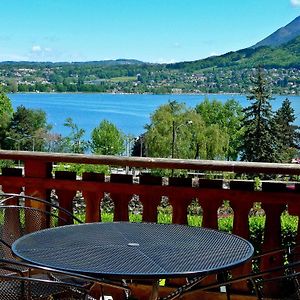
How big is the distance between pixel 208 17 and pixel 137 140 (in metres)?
45.2

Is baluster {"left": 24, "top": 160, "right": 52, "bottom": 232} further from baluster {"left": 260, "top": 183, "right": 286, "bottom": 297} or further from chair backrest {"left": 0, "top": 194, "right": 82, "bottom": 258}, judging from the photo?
baluster {"left": 260, "top": 183, "right": 286, "bottom": 297}

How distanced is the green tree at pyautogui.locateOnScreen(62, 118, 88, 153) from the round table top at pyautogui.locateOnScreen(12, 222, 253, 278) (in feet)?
122

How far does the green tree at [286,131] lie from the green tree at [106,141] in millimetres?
12161

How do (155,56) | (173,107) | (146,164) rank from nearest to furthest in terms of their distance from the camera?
(146,164), (173,107), (155,56)

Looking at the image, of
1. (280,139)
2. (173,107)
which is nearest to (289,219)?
(280,139)

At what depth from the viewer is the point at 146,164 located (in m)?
3.22

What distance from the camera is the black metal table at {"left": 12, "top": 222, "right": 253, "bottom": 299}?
1.92m

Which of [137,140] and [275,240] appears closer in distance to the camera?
[275,240]

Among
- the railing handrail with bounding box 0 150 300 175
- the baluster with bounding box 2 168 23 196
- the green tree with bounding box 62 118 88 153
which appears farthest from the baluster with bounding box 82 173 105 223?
the green tree with bounding box 62 118 88 153

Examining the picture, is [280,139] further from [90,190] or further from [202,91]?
[90,190]

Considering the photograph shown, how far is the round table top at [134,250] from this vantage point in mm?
1930

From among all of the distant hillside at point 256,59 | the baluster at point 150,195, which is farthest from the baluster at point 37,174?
the distant hillside at point 256,59

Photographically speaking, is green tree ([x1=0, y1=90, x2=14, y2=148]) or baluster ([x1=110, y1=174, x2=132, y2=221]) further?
green tree ([x1=0, y1=90, x2=14, y2=148])

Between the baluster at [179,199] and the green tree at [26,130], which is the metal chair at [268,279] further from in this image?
the green tree at [26,130]
